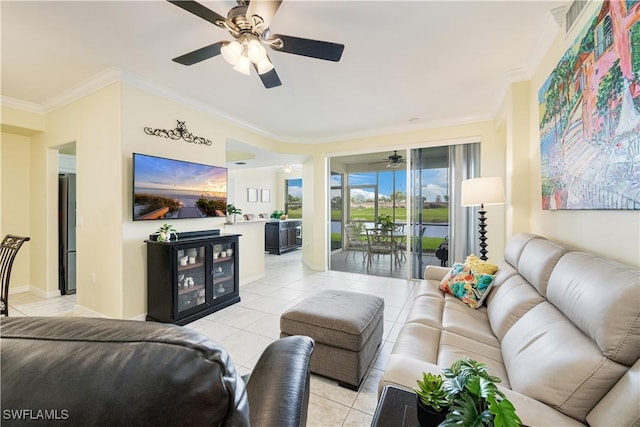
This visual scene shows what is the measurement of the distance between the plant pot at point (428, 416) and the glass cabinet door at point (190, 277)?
8.95 feet

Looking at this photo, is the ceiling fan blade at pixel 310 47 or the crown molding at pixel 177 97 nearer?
the ceiling fan blade at pixel 310 47

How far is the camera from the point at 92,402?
37cm

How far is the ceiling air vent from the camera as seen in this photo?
1666 millimetres

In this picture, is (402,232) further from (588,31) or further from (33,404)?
(33,404)

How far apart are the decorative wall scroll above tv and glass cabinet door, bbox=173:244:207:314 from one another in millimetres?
1350

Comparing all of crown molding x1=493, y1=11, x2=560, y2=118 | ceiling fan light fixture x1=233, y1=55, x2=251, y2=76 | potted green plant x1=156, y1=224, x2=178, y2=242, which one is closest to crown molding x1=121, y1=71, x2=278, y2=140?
potted green plant x1=156, y1=224, x2=178, y2=242

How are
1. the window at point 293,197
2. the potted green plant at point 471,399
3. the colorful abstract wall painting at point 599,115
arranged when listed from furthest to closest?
1. the window at point 293,197
2. the colorful abstract wall painting at point 599,115
3. the potted green plant at point 471,399

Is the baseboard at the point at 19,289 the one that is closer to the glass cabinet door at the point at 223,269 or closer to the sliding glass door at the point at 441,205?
the glass cabinet door at the point at 223,269

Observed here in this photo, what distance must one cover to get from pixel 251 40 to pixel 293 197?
7.43 meters

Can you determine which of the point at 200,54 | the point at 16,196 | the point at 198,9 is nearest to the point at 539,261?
the point at 198,9

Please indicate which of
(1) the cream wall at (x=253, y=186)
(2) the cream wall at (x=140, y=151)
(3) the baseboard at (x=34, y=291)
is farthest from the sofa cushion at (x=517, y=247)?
(1) the cream wall at (x=253, y=186)

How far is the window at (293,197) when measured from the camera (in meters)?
9.04

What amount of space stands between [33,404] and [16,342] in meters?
0.12

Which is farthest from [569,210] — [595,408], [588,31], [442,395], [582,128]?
[442,395]
